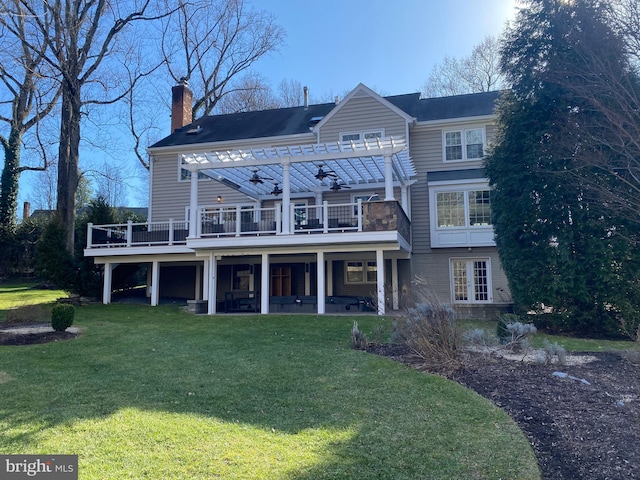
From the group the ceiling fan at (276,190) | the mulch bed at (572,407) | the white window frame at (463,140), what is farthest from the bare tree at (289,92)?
the mulch bed at (572,407)

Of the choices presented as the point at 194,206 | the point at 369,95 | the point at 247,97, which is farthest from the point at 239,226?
the point at 247,97

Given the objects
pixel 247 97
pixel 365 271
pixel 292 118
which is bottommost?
pixel 365 271

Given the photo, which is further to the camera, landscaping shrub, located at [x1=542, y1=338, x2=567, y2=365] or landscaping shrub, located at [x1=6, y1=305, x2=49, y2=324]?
landscaping shrub, located at [x1=6, y1=305, x2=49, y2=324]

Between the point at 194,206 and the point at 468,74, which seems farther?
the point at 468,74

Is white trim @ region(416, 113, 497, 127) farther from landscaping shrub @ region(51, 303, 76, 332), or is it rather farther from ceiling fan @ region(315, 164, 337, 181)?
landscaping shrub @ region(51, 303, 76, 332)

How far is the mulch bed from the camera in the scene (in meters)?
3.58

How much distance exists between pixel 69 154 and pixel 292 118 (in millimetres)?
10362

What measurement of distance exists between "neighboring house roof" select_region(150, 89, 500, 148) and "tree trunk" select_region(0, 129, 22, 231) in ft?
37.4

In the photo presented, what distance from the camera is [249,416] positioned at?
4.67 metres

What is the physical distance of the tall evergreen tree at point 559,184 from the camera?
10.5 m

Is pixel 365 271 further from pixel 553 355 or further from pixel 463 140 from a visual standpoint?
pixel 553 355

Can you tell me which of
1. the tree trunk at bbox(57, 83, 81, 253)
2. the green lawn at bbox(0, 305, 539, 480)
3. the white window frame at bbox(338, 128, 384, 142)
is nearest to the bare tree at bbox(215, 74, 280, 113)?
the tree trunk at bbox(57, 83, 81, 253)

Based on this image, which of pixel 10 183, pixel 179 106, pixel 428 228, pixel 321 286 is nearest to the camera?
pixel 321 286

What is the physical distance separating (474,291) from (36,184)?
146ft
